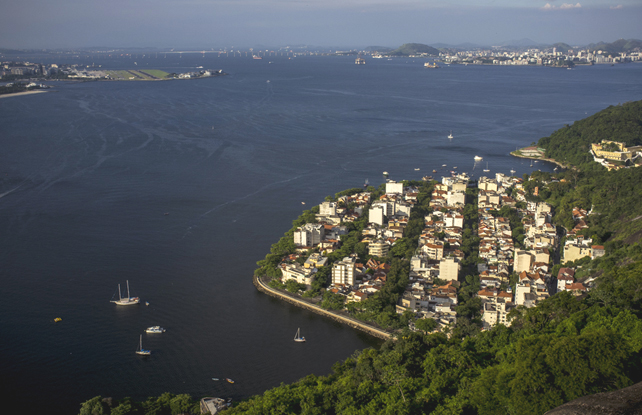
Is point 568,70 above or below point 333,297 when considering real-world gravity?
above

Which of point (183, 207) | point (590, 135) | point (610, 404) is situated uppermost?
point (610, 404)

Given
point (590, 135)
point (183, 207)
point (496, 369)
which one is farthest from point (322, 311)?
point (590, 135)

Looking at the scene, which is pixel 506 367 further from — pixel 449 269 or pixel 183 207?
pixel 183 207

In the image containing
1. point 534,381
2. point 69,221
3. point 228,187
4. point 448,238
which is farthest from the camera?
point 228,187

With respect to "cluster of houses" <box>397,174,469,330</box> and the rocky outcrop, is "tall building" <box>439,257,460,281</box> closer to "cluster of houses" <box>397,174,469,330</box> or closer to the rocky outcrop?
"cluster of houses" <box>397,174,469,330</box>

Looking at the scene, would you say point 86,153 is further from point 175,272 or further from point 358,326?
point 358,326

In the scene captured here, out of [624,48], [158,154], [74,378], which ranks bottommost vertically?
[74,378]

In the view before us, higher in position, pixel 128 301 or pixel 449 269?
pixel 449 269

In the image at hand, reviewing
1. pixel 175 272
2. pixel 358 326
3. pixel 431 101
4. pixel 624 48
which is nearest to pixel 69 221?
pixel 175 272
